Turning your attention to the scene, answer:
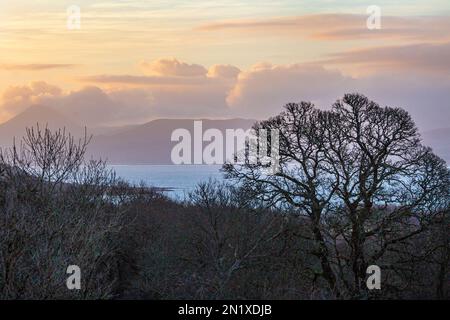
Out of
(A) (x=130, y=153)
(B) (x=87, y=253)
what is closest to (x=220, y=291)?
(B) (x=87, y=253)

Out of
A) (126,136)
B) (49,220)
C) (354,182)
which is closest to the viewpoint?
(49,220)

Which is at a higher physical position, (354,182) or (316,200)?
(354,182)

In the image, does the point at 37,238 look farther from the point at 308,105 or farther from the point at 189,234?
the point at 189,234

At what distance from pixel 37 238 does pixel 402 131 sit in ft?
56.8

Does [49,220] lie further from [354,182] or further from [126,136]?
[126,136]

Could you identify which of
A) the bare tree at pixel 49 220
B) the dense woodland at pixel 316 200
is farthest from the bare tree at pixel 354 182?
the bare tree at pixel 49 220

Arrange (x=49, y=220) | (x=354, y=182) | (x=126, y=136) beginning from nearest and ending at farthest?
(x=49, y=220) < (x=354, y=182) < (x=126, y=136)

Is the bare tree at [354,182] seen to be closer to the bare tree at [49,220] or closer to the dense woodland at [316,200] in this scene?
the dense woodland at [316,200]

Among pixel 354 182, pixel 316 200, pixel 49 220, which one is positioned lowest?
pixel 49 220

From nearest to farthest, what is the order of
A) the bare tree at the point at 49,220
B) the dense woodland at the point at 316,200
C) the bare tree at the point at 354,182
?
1. the bare tree at the point at 49,220
2. the dense woodland at the point at 316,200
3. the bare tree at the point at 354,182

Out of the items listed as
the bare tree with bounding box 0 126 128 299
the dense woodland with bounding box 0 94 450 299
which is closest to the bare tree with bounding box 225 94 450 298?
the dense woodland with bounding box 0 94 450 299

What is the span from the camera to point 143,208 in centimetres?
5231

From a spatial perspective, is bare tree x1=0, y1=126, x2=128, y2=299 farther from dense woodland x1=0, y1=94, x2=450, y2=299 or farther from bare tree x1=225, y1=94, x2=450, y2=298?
bare tree x1=225, y1=94, x2=450, y2=298

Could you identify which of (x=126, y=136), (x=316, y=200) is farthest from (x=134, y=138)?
(x=316, y=200)
